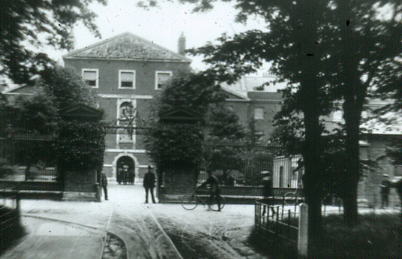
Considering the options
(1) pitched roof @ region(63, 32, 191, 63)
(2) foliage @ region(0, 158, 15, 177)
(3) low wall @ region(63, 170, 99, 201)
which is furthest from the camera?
(1) pitched roof @ region(63, 32, 191, 63)

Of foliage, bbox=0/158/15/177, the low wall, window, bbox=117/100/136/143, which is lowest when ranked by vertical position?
the low wall

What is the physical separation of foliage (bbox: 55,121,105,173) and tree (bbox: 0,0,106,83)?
8941mm

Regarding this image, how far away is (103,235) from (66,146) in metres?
8.98

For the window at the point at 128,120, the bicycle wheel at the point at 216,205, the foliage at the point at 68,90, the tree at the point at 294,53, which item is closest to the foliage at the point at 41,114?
the foliage at the point at 68,90

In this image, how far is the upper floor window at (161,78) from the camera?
34.1m

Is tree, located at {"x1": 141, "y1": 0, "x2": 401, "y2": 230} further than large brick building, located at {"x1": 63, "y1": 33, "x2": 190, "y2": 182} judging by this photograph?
No

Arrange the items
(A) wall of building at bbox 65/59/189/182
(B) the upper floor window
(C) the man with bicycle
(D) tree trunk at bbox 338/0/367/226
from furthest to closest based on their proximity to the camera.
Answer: (B) the upper floor window, (A) wall of building at bbox 65/59/189/182, (C) the man with bicycle, (D) tree trunk at bbox 338/0/367/226

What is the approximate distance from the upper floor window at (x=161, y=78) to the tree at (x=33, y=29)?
21674mm

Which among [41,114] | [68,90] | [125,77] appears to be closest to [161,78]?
[125,77]

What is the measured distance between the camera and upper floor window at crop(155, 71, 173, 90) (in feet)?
112

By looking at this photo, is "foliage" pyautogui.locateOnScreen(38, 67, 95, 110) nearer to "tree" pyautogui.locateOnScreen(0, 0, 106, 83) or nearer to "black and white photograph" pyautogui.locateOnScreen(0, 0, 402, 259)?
"black and white photograph" pyautogui.locateOnScreen(0, 0, 402, 259)

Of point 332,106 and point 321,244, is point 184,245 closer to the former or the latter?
point 321,244

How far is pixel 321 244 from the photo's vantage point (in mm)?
10156

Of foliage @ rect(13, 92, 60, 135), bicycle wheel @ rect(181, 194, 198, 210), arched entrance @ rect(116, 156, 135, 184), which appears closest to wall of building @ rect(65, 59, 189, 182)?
arched entrance @ rect(116, 156, 135, 184)
